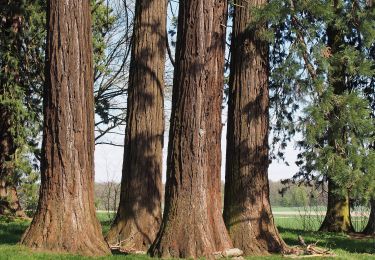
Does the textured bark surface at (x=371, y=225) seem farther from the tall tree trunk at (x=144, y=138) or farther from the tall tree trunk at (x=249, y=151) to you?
the tall tree trunk at (x=144, y=138)

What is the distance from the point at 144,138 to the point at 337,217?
10.6 meters

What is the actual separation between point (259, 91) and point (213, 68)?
4.35 ft

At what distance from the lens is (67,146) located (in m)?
9.41

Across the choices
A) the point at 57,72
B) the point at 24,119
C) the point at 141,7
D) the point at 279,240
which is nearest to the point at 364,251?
the point at 279,240

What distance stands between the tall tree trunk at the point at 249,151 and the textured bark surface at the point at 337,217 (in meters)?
9.72

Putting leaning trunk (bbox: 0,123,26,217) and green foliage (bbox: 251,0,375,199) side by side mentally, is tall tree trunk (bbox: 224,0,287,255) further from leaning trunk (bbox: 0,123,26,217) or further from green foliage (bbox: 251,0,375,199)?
leaning trunk (bbox: 0,123,26,217)

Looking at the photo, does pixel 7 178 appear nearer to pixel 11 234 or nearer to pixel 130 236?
pixel 11 234

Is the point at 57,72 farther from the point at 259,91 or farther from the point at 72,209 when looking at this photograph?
the point at 259,91

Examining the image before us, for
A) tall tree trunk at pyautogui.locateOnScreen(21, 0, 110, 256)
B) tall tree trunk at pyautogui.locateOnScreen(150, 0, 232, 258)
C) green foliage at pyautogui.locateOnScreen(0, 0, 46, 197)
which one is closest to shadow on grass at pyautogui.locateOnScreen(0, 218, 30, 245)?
tall tree trunk at pyautogui.locateOnScreen(21, 0, 110, 256)

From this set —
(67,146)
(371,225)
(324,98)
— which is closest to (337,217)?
(371,225)

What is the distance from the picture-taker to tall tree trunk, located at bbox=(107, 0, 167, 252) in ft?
37.0

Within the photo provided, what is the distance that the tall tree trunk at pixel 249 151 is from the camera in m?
10.9

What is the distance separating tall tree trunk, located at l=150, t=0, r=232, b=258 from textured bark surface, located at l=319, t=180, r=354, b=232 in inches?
431

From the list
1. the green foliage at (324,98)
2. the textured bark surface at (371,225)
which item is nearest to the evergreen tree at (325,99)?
the green foliage at (324,98)
